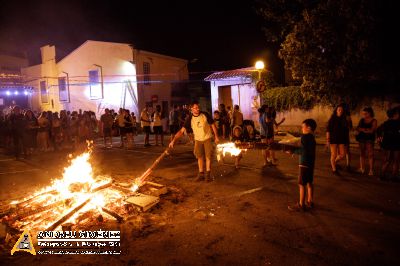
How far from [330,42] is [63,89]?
24.9 metres

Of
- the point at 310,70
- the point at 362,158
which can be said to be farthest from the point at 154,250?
the point at 310,70

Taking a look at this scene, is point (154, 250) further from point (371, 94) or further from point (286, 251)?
point (371, 94)

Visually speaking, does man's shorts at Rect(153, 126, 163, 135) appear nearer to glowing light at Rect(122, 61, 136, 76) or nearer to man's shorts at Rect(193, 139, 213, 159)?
man's shorts at Rect(193, 139, 213, 159)

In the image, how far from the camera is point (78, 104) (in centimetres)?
2881

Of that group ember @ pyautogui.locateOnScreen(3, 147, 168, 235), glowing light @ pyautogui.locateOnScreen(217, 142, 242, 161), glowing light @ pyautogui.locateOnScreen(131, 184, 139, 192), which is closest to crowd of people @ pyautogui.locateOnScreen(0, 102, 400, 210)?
glowing light @ pyautogui.locateOnScreen(217, 142, 242, 161)

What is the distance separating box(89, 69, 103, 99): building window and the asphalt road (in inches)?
734

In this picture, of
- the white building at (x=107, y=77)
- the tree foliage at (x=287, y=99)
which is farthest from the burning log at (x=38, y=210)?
the white building at (x=107, y=77)

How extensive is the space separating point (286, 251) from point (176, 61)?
26578 mm

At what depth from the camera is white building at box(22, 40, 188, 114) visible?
25391 millimetres

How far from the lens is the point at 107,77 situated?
26.4m

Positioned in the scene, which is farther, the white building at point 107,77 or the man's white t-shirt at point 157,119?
the white building at point 107,77

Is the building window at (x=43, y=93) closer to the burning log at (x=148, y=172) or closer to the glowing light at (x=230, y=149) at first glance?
the glowing light at (x=230, y=149)

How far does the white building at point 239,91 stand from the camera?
20442mm

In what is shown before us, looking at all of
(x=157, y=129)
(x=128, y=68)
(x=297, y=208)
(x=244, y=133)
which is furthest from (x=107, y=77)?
(x=297, y=208)
